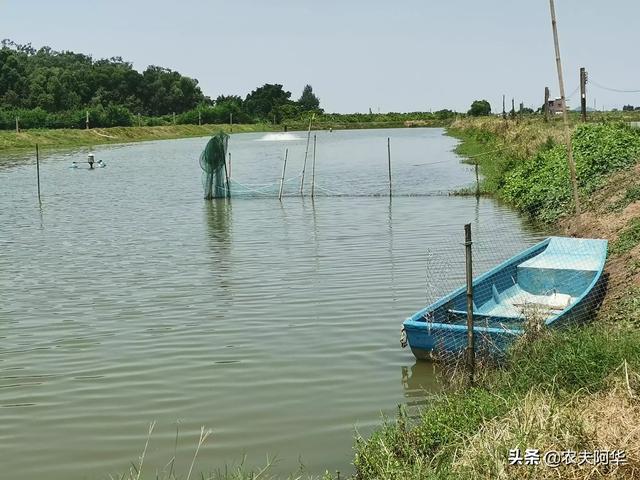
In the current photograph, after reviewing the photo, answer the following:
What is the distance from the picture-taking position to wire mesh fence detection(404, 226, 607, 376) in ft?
25.5

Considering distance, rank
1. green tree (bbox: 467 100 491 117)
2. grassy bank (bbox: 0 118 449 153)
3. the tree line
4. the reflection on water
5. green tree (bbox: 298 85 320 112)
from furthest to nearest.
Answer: green tree (bbox: 298 85 320 112)
green tree (bbox: 467 100 491 117)
the tree line
grassy bank (bbox: 0 118 449 153)
the reflection on water

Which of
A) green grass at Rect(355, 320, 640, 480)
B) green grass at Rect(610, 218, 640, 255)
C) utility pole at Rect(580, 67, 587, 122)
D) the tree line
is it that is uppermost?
the tree line

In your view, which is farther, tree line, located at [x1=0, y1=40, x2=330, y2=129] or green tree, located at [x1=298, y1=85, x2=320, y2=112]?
green tree, located at [x1=298, y1=85, x2=320, y2=112]

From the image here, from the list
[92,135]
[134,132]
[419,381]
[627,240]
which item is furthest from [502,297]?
[134,132]

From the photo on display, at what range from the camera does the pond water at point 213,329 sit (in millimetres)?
6758

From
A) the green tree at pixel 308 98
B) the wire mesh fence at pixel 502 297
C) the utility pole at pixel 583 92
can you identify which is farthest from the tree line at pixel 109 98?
the wire mesh fence at pixel 502 297

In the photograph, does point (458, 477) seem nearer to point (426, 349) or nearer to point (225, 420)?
point (225, 420)

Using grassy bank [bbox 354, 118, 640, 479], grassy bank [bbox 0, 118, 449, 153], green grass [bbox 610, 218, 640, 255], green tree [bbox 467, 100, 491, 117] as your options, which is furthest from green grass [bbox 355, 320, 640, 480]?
green tree [bbox 467, 100, 491, 117]

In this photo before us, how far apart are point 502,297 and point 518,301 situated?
8.6 inches

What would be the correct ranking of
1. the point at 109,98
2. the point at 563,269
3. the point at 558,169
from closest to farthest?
the point at 563,269, the point at 558,169, the point at 109,98

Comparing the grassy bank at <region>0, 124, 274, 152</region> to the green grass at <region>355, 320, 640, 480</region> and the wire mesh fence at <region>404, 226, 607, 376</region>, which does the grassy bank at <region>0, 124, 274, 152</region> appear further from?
the green grass at <region>355, 320, 640, 480</region>

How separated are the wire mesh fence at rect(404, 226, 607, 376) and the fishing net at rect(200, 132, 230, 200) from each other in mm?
11895

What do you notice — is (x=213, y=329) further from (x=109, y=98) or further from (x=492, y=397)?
(x=109, y=98)

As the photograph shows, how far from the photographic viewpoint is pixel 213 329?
10.1m
